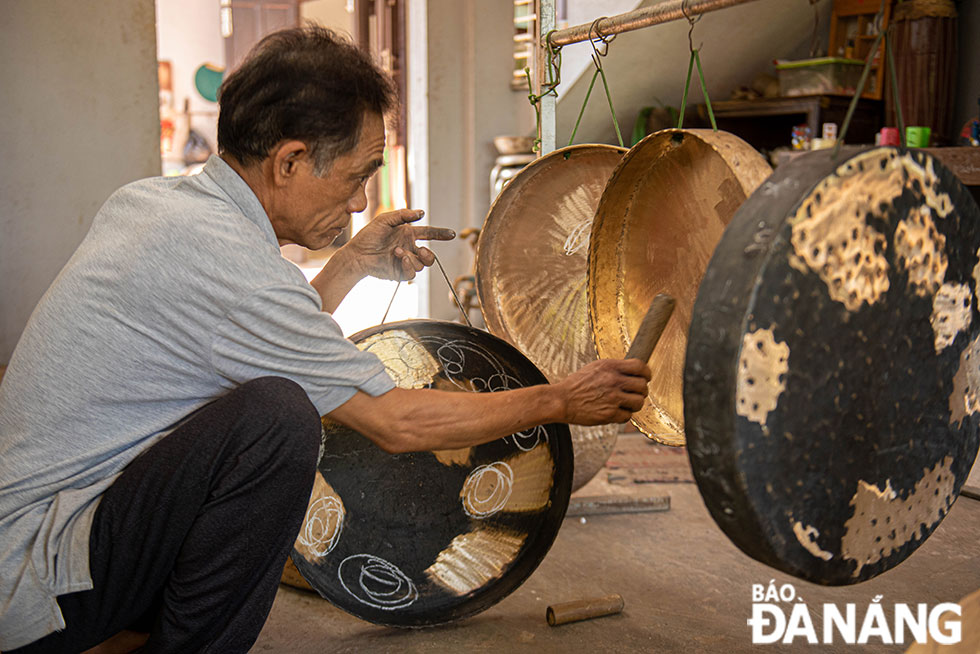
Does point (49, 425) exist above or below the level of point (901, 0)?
below

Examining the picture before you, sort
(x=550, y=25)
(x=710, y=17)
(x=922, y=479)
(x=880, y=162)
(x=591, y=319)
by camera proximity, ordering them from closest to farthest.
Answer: (x=880, y=162) < (x=922, y=479) < (x=591, y=319) < (x=550, y=25) < (x=710, y=17)

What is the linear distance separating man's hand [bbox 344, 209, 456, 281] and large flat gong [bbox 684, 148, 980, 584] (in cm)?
91

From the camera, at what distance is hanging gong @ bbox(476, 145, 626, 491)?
2273 millimetres

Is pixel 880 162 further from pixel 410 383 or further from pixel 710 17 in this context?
pixel 710 17

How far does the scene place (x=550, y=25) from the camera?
7.14 ft

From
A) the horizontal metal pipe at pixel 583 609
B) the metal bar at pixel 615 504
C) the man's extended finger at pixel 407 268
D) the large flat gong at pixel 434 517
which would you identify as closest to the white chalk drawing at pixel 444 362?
the large flat gong at pixel 434 517

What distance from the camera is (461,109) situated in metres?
5.02

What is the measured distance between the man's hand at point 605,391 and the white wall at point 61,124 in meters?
2.54

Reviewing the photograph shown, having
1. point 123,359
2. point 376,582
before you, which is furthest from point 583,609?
point 123,359

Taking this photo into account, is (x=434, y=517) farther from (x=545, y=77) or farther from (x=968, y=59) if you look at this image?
(x=968, y=59)

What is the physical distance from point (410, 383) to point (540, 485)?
332 millimetres

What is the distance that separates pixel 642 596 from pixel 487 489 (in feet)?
1.45

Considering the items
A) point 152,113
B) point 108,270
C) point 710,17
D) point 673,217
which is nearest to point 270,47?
point 108,270

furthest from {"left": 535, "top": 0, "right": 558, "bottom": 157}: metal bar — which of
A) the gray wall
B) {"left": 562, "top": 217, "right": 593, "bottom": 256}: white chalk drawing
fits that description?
the gray wall
